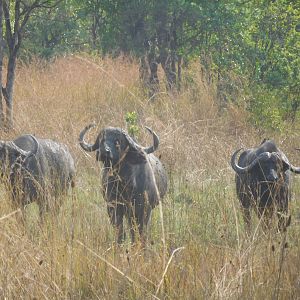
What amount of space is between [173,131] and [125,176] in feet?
9.31

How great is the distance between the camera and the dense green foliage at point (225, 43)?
11852 millimetres

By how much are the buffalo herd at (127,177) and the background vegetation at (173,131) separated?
153 mm

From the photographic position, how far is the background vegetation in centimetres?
461

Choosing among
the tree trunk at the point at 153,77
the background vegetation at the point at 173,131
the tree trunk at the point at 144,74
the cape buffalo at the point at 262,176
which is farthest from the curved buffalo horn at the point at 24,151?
the tree trunk at the point at 144,74

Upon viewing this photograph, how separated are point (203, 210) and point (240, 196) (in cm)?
95

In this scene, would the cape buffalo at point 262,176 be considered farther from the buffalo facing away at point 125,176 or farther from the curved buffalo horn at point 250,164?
the buffalo facing away at point 125,176

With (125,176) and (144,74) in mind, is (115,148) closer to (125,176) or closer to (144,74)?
(125,176)

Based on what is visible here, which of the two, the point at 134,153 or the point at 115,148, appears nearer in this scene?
the point at 115,148

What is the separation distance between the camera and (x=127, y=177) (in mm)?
6504

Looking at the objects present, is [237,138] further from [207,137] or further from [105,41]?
[105,41]

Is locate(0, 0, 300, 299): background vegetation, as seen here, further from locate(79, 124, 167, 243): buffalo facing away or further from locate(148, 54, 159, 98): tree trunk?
locate(79, 124, 167, 243): buffalo facing away

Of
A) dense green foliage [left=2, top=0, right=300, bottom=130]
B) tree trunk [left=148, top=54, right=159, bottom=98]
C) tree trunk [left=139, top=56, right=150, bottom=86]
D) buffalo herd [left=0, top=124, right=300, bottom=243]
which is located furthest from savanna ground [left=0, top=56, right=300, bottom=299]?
tree trunk [left=139, top=56, right=150, bottom=86]

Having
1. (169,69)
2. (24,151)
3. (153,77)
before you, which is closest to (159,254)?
(24,151)

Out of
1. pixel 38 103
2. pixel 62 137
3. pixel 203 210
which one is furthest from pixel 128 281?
pixel 38 103
